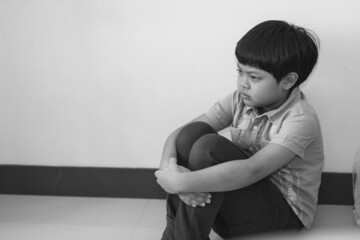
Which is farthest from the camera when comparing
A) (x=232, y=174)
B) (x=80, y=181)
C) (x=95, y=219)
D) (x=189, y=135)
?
(x=80, y=181)

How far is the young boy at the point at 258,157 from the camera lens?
93 cm

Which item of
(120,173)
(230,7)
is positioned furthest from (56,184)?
(230,7)

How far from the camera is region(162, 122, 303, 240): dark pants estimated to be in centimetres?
94

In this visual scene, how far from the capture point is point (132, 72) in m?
1.25

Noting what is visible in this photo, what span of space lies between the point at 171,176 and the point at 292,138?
28cm

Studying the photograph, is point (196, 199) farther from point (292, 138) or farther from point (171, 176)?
point (292, 138)

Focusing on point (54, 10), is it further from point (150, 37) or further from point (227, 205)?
point (227, 205)

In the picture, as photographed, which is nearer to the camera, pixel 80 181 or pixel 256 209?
pixel 256 209

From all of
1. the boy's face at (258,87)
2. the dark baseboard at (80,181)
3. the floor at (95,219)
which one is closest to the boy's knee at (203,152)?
the boy's face at (258,87)

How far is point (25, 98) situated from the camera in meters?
1.33

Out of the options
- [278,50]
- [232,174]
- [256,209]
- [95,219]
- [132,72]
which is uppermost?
[278,50]

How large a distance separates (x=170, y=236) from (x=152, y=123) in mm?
414

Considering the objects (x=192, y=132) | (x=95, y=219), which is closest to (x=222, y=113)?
(x=192, y=132)

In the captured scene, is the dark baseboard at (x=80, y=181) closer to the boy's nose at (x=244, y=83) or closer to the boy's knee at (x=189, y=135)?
the boy's knee at (x=189, y=135)
